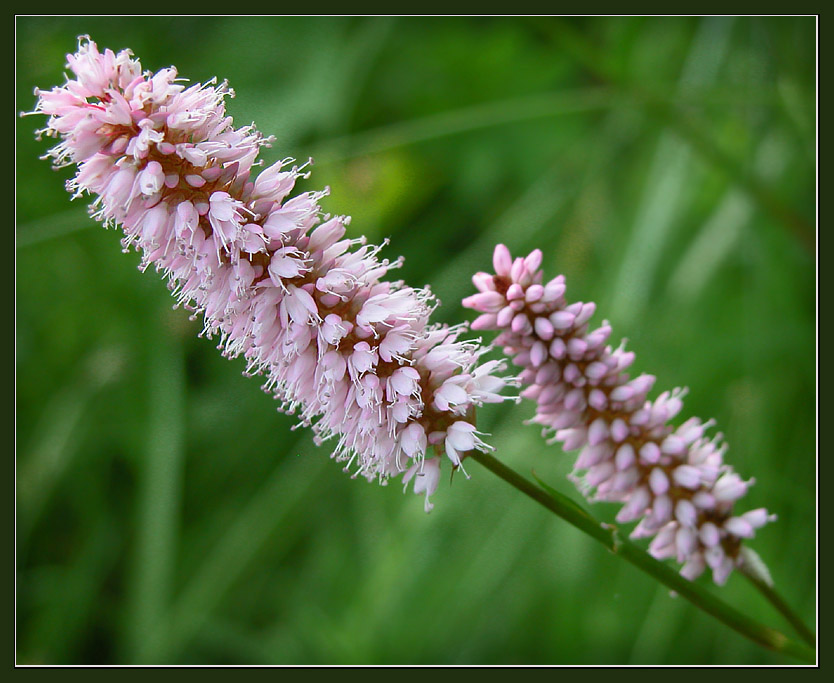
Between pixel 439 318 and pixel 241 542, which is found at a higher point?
pixel 439 318

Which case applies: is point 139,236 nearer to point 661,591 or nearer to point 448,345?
point 448,345

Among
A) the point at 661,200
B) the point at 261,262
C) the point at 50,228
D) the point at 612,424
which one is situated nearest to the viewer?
the point at 261,262

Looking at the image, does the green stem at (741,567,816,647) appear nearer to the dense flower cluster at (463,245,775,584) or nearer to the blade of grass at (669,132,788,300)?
the dense flower cluster at (463,245,775,584)

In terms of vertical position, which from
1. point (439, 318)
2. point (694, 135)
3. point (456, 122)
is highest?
point (694, 135)

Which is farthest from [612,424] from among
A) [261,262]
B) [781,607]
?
[261,262]

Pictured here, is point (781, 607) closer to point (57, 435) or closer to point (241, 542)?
point (241, 542)

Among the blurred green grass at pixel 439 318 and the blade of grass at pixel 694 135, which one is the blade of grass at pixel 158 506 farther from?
the blade of grass at pixel 694 135

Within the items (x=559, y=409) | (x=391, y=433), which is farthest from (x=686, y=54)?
(x=391, y=433)

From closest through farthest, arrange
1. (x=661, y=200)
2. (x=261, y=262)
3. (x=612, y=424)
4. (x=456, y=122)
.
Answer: (x=261, y=262) < (x=612, y=424) < (x=661, y=200) < (x=456, y=122)

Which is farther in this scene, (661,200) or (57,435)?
(57,435)
